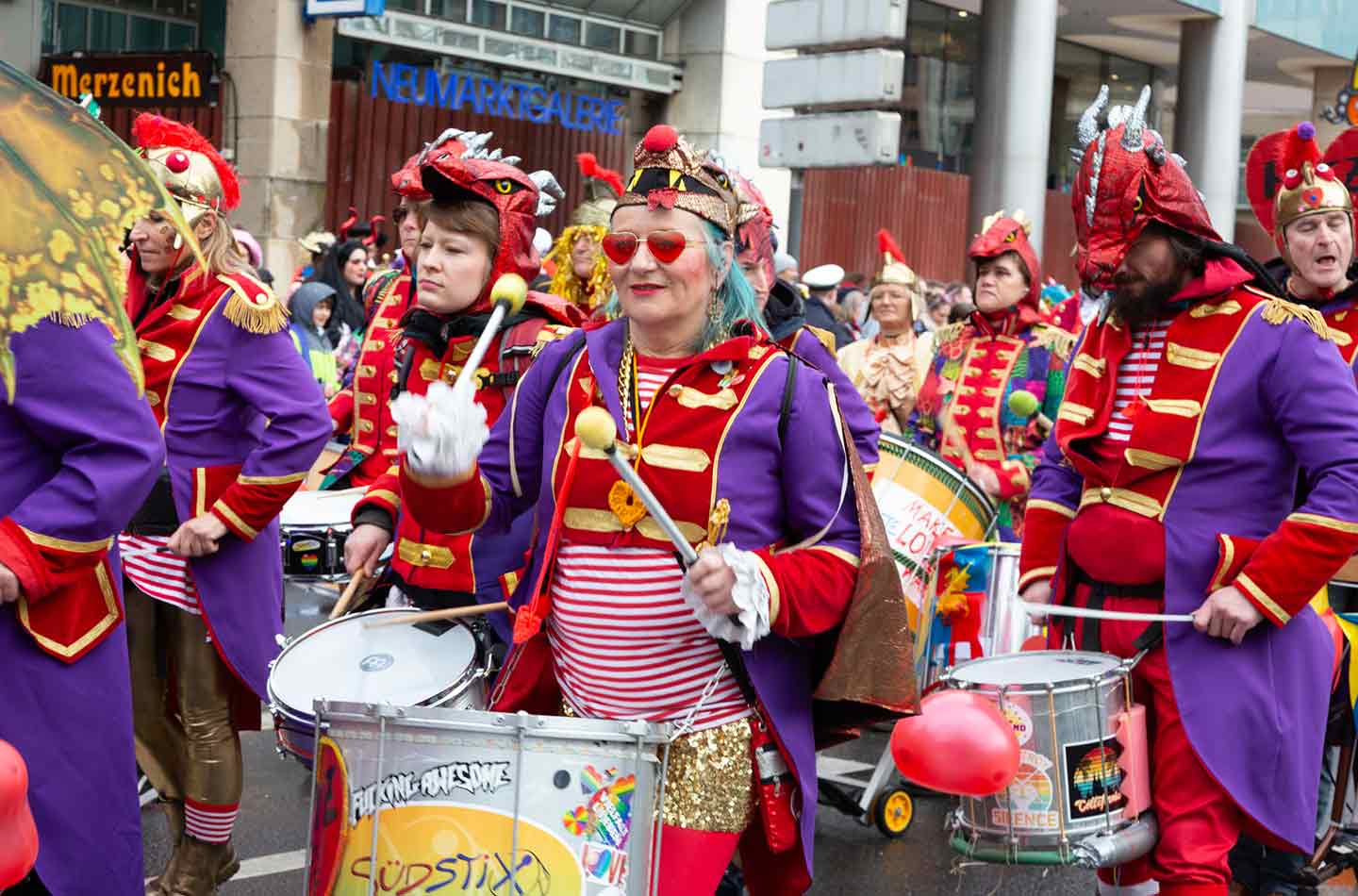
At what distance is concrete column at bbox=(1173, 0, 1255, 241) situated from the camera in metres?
27.8

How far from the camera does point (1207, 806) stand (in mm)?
4297

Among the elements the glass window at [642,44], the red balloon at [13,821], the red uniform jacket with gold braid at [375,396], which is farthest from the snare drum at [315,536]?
the glass window at [642,44]

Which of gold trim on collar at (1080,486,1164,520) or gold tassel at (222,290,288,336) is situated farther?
gold tassel at (222,290,288,336)

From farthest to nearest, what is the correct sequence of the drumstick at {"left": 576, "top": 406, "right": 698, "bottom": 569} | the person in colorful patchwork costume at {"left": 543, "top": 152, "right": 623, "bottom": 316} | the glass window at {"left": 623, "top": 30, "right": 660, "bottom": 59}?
the glass window at {"left": 623, "top": 30, "right": 660, "bottom": 59}
the person in colorful patchwork costume at {"left": 543, "top": 152, "right": 623, "bottom": 316}
the drumstick at {"left": 576, "top": 406, "right": 698, "bottom": 569}

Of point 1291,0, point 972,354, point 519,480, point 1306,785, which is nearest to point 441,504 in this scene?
point 519,480

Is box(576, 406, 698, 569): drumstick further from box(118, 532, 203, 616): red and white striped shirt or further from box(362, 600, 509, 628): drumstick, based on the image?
box(118, 532, 203, 616): red and white striped shirt

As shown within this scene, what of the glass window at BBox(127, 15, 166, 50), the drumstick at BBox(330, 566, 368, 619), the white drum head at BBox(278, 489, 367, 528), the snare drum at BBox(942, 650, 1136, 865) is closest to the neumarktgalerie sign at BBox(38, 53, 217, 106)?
the glass window at BBox(127, 15, 166, 50)

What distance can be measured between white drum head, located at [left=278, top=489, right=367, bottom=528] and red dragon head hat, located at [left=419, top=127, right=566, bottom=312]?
1206mm

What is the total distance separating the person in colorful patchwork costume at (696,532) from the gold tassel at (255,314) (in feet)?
5.49

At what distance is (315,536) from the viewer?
240 inches

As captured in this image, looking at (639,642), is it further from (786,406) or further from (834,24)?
Result: (834,24)

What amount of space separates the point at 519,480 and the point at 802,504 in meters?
0.62

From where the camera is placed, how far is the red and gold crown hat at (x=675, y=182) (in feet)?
12.0

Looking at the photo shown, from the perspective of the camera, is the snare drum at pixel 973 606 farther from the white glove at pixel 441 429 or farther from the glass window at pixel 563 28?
the glass window at pixel 563 28
